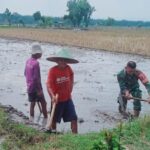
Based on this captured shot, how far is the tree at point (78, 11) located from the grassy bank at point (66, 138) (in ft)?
334

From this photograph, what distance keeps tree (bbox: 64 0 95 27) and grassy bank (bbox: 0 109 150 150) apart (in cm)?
10189

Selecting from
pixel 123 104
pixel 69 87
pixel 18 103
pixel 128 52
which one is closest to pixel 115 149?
pixel 69 87

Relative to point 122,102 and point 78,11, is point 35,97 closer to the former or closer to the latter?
point 122,102

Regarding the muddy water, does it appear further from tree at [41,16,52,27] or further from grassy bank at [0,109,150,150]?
tree at [41,16,52,27]

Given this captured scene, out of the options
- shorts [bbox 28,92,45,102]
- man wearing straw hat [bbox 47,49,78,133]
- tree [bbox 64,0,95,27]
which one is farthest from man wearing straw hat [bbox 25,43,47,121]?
tree [bbox 64,0,95,27]

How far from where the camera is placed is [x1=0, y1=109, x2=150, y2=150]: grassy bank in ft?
19.1

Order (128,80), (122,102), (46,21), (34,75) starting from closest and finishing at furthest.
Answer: (34,75), (128,80), (122,102), (46,21)

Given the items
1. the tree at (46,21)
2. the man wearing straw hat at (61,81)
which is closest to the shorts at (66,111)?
the man wearing straw hat at (61,81)

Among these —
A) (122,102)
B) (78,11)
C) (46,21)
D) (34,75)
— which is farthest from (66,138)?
(46,21)

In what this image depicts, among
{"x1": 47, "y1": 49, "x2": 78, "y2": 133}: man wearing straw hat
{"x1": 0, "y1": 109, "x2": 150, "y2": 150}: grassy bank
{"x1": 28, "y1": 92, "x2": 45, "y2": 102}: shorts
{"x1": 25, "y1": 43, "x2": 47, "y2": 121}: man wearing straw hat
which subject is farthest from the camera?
{"x1": 28, "y1": 92, "x2": 45, "y2": 102}: shorts

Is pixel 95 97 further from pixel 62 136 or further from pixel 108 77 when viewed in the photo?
pixel 62 136

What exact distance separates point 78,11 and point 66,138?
103528 millimetres

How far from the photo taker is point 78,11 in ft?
356

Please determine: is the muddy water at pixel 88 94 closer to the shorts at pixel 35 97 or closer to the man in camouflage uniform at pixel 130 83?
the man in camouflage uniform at pixel 130 83
